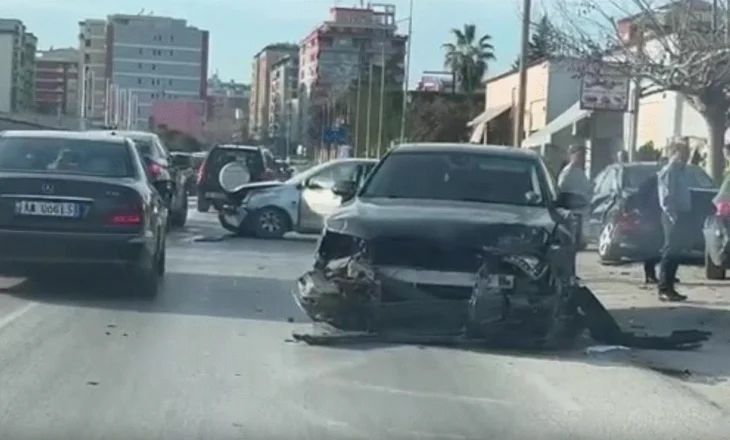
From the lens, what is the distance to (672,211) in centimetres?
1775

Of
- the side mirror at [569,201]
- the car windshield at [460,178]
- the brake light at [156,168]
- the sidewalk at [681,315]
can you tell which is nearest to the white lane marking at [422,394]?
the sidewalk at [681,315]

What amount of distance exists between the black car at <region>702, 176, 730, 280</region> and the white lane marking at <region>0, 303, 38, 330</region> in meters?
8.57

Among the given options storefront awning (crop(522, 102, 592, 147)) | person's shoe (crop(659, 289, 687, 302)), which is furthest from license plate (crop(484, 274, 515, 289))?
storefront awning (crop(522, 102, 592, 147))

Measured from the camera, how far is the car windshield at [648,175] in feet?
76.8

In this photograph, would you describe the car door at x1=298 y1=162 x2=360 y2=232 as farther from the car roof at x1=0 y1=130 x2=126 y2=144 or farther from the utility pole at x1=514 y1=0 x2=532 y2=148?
the car roof at x1=0 y1=130 x2=126 y2=144

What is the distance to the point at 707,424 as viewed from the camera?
33.0ft

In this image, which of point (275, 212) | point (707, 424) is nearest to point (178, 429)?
point (707, 424)

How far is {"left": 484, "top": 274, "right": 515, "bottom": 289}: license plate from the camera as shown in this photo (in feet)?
41.4

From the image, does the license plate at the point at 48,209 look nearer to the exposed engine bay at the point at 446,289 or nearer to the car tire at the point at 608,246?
the exposed engine bay at the point at 446,289

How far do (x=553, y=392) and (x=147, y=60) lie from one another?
347 feet

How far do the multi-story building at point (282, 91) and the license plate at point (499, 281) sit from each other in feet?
386

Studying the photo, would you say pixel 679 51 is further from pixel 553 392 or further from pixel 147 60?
pixel 147 60

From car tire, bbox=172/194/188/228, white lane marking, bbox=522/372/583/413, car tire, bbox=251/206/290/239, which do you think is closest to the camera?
white lane marking, bbox=522/372/583/413

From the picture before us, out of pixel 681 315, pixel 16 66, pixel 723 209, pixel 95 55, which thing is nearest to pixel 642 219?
pixel 723 209
